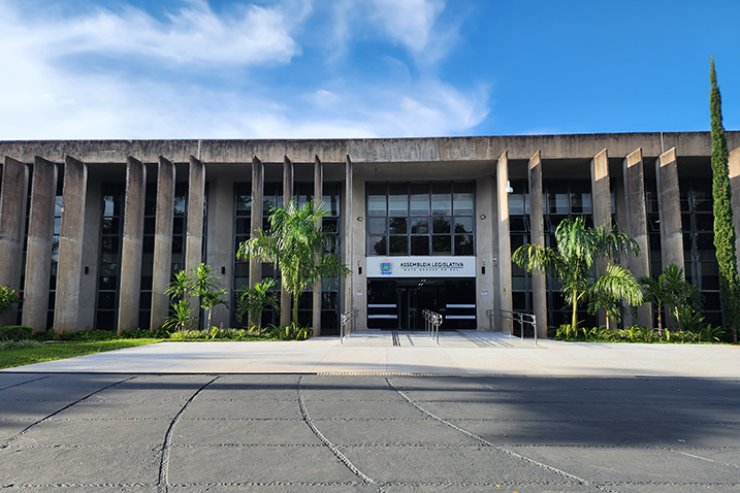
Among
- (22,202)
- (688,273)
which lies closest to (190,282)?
(22,202)

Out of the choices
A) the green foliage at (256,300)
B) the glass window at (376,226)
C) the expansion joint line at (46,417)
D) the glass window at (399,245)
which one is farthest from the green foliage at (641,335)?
the expansion joint line at (46,417)

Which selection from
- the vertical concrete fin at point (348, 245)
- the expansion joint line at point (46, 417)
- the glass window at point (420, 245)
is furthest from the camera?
the glass window at point (420, 245)

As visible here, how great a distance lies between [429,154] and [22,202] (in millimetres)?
16238

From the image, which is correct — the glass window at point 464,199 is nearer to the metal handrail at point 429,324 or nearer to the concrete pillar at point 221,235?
the metal handrail at point 429,324

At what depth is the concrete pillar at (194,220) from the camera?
53.7ft

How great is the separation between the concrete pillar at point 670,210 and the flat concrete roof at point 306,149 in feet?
10.9

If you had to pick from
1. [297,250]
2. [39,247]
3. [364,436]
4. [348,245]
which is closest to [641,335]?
[348,245]

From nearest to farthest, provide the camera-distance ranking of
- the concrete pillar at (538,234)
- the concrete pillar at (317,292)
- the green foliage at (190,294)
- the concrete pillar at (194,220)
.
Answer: the concrete pillar at (538,234) → the green foliage at (190,294) → the concrete pillar at (317,292) → the concrete pillar at (194,220)

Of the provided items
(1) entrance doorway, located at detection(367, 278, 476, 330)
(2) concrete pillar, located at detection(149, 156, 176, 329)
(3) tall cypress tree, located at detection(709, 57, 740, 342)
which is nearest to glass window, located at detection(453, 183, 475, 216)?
(1) entrance doorway, located at detection(367, 278, 476, 330)

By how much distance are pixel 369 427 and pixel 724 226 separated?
1608cm

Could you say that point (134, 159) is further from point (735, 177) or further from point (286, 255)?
point (735, 177)

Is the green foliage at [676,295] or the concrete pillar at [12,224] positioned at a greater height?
the concrete pillar at [12,224]

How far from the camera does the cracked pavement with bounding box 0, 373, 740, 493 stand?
129 inches

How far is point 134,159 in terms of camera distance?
655 inches
